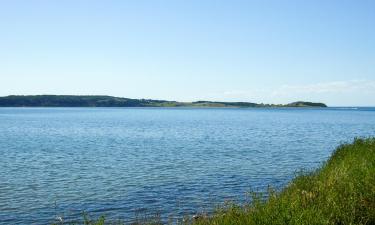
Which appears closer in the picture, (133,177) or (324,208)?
(324,208)

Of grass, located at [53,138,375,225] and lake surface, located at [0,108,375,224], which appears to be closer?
grass, located at [53,138,375,225]

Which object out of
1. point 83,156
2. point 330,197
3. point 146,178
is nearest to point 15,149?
point 83,156

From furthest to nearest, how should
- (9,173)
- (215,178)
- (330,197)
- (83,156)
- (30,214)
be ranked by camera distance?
1. (83,156)
2. (9,173)
3. (215,178)
4. (30,214)
5. (330,197)

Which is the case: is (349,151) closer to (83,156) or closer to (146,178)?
(146,178)

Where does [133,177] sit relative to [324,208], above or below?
below

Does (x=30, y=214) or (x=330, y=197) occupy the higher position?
(x=330, y=197)

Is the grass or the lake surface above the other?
the grass

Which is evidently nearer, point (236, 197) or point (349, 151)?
point (236, 197)

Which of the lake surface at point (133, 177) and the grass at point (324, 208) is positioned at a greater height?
the grass at point (324, 208)

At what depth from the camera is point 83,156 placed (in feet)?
152

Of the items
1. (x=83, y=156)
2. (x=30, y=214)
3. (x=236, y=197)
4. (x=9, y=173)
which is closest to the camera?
(x=30, y=214)

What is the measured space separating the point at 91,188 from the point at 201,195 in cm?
709

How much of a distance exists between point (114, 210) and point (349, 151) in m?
14.5

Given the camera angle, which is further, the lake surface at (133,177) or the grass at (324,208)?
the lake surface at (133,177)
